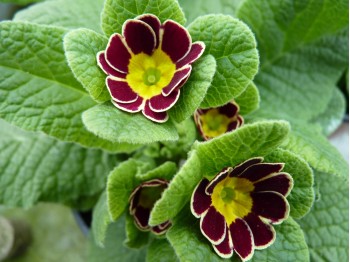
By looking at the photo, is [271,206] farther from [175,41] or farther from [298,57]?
[298,57]

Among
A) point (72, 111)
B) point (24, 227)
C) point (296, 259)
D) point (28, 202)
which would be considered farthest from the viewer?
point (24, 227)

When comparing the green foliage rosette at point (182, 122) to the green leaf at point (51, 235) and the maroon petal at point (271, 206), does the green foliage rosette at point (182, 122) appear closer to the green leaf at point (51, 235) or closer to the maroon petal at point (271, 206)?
the maroon petal at point (271, 206)

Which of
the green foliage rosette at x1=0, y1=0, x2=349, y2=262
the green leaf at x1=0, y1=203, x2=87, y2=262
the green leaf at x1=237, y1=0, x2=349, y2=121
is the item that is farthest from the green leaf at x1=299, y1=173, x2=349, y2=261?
the green leaf at x1=0, y1=203, x2=87, y2=262

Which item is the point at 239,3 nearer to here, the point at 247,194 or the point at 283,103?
the point at 283,103

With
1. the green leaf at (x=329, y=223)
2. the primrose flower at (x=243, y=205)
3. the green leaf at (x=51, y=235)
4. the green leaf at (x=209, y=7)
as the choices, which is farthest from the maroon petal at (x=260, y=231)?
the green leaf at (x=51, y=235)

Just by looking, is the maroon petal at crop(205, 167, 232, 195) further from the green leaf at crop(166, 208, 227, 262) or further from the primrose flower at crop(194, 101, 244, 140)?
the primrose flower at crop(194, 101, 244, 140)

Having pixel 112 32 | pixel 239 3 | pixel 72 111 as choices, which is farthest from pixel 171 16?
pixel 239 3

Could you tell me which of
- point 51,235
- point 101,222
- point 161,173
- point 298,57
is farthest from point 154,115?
point 51,235
